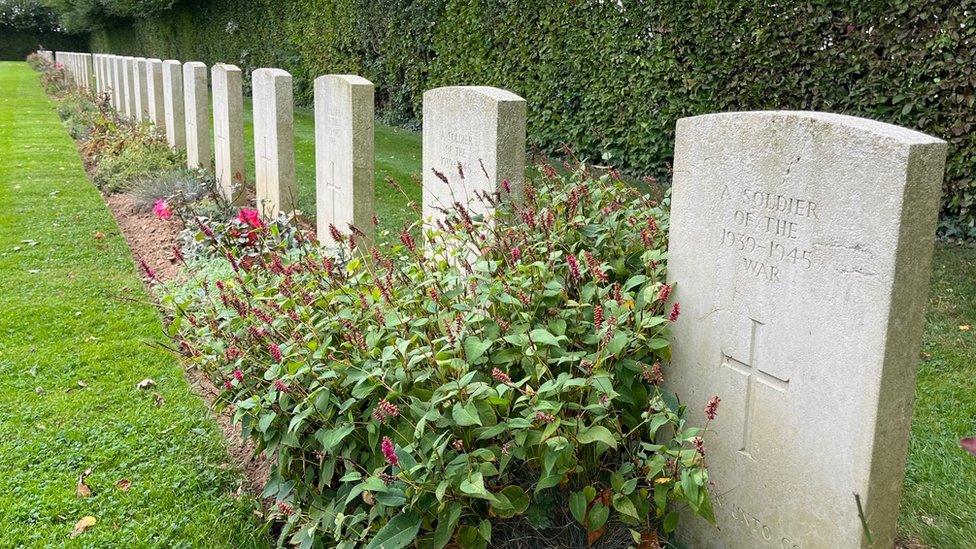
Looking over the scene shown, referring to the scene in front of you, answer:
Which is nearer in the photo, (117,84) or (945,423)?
(945,423)

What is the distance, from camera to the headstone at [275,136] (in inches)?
272

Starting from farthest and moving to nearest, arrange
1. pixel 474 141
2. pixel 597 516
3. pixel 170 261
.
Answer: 1. pixel 170 261
2. pixel 474 141
3. pixel 597 516

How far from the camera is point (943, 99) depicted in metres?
6.59

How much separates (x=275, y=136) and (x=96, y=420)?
344cm

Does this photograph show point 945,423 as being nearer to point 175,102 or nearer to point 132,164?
point 132,164

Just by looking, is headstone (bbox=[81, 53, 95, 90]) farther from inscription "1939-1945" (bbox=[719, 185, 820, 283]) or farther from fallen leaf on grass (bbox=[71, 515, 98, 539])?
inscription "1939-1945" (bbox=[719, 185, 820, 283])

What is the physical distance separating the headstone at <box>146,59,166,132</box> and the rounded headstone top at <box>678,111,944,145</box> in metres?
11.1

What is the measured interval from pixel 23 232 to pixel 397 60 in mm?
8480

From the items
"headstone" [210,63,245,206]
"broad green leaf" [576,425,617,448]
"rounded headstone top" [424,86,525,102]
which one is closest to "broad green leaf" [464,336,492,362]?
"broad green leaf" [576,425,617,448]

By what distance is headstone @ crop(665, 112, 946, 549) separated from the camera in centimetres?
237

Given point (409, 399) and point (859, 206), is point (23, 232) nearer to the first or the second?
point (409, 399)

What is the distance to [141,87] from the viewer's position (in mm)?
14102

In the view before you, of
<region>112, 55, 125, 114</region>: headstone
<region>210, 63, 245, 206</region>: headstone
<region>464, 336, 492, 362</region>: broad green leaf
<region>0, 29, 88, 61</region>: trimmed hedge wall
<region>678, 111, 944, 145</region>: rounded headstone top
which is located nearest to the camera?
<region>678, 111, 944, 145</region>: rounded headstone top

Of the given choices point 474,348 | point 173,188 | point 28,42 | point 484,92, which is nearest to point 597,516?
point 474,348
